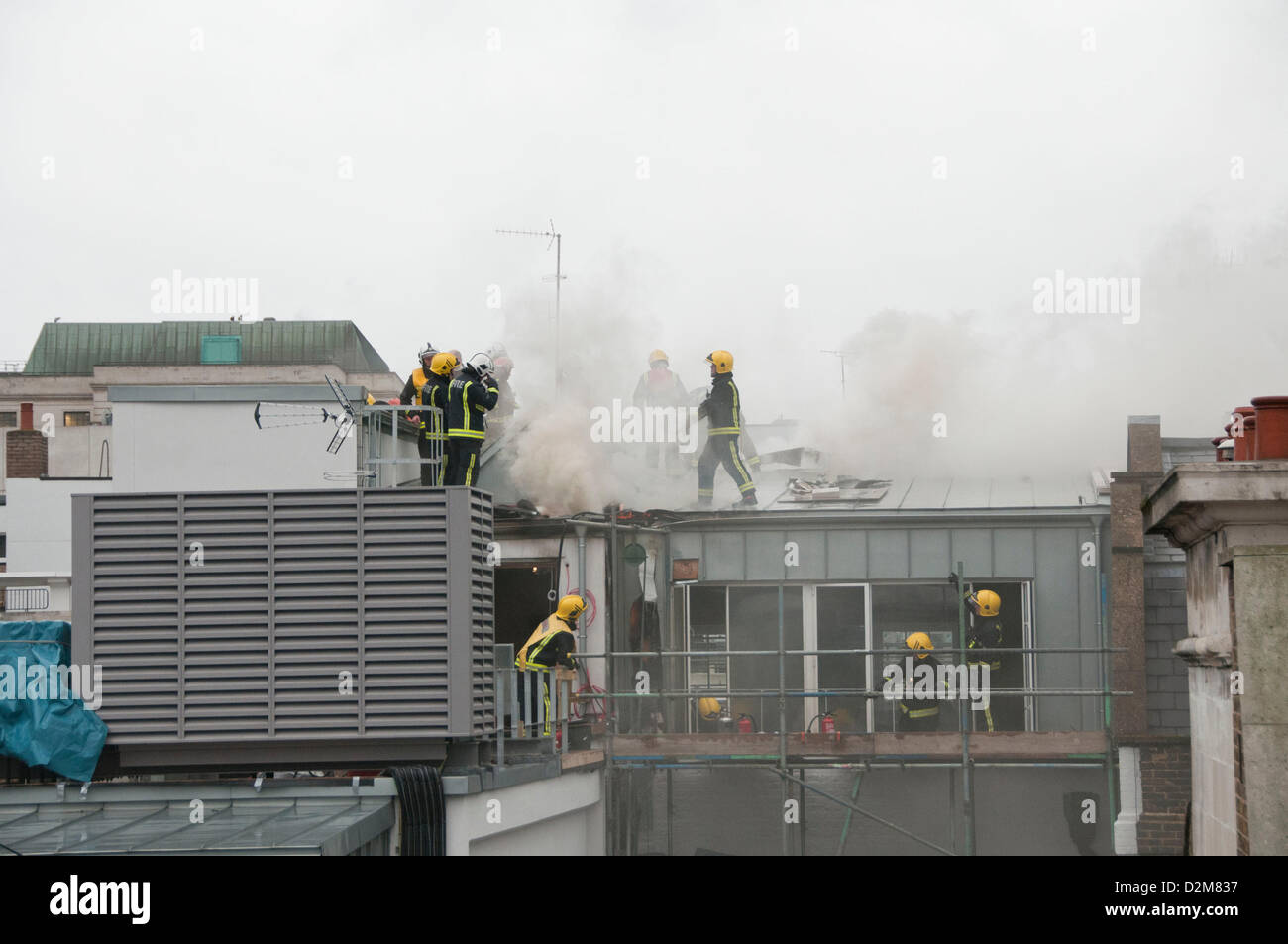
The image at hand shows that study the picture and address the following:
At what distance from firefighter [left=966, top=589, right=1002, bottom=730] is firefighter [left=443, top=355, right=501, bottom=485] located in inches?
232

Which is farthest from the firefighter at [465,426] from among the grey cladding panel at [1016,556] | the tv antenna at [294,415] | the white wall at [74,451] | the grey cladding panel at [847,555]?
the white wall at [74,451]

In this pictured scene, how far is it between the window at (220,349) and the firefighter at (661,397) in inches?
2595

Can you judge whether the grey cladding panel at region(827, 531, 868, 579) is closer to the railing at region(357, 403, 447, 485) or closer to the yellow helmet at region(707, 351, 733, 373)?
the yellow helmet at region(707, 351, 733, 373)

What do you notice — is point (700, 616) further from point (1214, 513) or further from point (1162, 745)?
point (1214, 513)

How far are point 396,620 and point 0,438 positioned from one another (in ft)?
222

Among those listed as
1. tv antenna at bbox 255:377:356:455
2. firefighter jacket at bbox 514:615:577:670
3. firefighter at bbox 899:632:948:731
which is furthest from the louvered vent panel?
firefighter at bbox 899:632:948:731

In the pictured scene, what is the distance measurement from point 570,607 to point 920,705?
408 cm

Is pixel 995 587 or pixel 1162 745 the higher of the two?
pixel 995 587

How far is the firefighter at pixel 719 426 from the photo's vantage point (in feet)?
62.1

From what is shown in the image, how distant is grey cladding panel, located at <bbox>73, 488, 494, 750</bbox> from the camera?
41.3 ft

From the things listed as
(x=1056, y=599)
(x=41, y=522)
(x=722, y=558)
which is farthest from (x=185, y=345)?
(x=1056, y=599)

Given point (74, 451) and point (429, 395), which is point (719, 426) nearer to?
point (429, 395)
